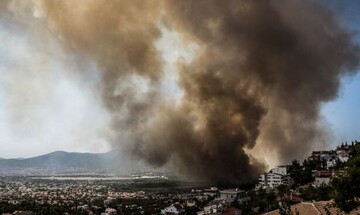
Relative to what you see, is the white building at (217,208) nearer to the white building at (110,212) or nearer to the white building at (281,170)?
the white building at (110,212)

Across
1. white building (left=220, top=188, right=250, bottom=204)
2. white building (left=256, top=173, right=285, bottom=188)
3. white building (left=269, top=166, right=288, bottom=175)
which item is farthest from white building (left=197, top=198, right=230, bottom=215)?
white building (left=269, top=166, right=288, bottom=175)

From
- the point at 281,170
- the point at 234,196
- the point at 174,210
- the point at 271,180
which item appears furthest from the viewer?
the point at 281,170

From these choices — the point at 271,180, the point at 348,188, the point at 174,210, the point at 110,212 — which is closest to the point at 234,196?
the point at 174,210

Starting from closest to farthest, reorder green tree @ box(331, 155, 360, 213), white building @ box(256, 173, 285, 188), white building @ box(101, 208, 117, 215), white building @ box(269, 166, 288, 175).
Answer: green tree @ box(331, 155, 360, 213) → white building @ box(101, 208, 117, 215) → white building @ box(256, 173, 285, 188) → white building @ box(269, 166, 288, 175)

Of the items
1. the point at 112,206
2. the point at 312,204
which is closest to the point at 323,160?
the point at 112,206

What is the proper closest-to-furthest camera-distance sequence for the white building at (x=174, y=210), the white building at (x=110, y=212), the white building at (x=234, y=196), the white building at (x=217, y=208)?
the white building at (x=217, y=208) → the white building at (x=174, y=210) → the white building at (x=110, y=212) → the white building at (x=234, y=196)

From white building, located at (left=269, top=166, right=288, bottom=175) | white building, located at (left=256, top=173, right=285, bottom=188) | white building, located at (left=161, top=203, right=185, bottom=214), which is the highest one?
white building, located at (left=269, top=166, right=288, bottom=175)

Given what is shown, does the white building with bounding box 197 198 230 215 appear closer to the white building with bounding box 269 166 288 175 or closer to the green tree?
the white building with bounding box 269 166 288 175

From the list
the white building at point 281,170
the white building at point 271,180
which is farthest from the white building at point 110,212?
the white building at point 281,170

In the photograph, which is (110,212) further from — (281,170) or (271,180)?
(281,170)

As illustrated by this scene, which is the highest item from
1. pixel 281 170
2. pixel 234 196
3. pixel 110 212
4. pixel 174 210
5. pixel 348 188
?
pixel 281 170

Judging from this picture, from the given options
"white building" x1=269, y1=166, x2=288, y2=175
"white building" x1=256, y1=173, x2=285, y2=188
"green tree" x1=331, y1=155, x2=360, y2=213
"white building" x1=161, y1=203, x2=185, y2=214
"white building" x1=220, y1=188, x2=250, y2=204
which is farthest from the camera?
"white building" x1=269, y1=166, x2=288, y2=175
